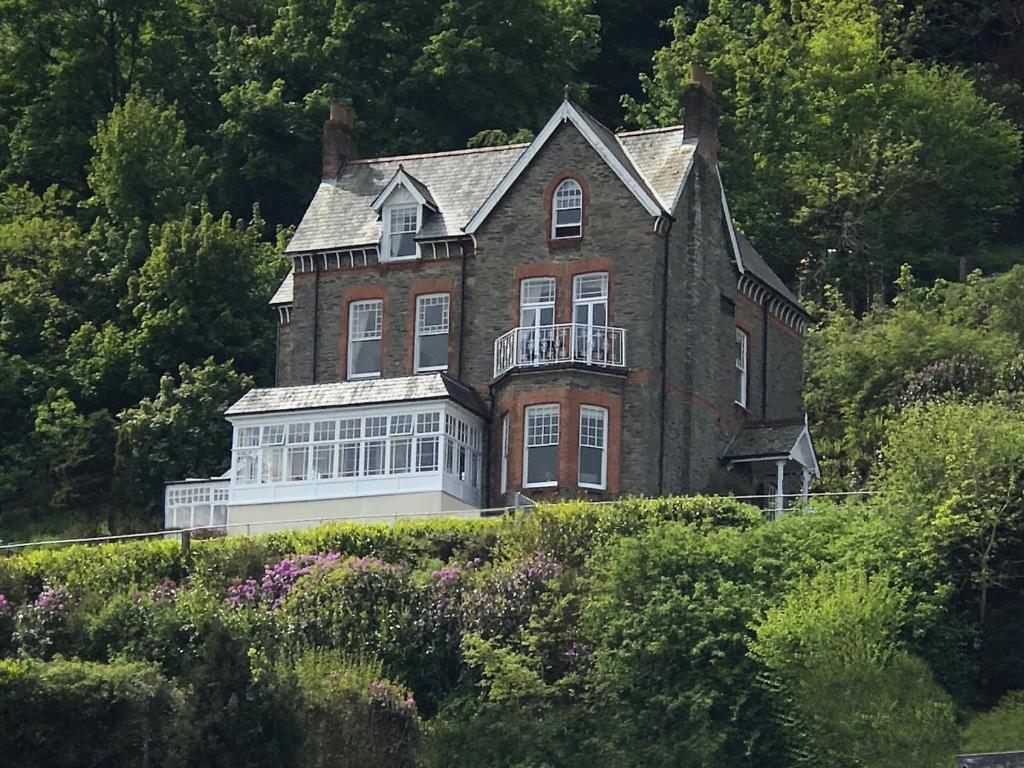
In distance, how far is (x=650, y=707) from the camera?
5331cm

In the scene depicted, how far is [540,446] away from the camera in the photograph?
2512 inches

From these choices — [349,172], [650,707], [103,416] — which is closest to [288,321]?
[349,172]

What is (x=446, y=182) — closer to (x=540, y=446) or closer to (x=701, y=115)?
(x=701, y=115)

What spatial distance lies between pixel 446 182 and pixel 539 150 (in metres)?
4.10

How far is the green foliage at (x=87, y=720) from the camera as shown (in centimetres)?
4922

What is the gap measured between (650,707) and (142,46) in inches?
1854

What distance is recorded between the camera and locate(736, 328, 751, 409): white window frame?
2702 inches

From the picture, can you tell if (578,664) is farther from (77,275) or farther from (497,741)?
(77,275)

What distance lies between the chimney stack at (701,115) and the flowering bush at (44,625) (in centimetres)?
1933

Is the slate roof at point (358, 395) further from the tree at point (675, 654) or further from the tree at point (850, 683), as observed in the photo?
the tree at point (850, 683)

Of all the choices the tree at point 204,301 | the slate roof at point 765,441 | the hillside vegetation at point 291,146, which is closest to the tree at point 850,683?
the slate roof at point 765,441

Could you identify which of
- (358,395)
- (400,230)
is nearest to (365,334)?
(400,230)

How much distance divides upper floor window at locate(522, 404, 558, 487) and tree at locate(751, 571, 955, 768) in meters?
10.8

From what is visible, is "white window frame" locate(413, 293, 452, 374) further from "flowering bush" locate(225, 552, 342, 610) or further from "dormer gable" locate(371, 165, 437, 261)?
"flowering bush" locate(225, 552, 342, 610)
